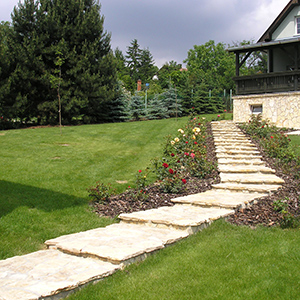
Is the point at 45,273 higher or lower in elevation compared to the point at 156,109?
lower

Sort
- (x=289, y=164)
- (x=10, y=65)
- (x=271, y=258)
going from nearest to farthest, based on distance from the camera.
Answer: (x=271, y=258)
(x=289, y=164)
(x=10, y=65)

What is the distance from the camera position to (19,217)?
14.6 feet

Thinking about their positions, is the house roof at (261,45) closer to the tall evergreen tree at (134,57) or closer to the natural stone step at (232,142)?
→ the natural stone step at (232,142)

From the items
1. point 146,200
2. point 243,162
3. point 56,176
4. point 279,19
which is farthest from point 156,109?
point 146,200

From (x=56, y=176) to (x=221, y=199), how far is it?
3.19 m

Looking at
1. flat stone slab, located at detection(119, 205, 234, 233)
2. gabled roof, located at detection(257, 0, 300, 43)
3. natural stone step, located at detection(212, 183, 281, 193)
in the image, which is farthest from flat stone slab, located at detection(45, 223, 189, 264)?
gabled roof, located at detection(257, 0, 300, 43)

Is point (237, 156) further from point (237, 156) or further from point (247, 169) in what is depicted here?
point (247, 169)

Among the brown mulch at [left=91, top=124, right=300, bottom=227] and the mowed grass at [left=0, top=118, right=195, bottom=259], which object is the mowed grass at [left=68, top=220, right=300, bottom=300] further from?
the mowed grass at [left=0, top=118, right=195, bottom=259]

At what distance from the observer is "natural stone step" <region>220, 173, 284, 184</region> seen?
599cm

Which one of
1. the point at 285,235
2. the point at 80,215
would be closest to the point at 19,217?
the point at 80,215

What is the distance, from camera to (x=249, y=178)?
6332 millimetres

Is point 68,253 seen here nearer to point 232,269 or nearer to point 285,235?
point 232,269

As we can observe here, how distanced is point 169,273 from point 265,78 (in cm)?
1381

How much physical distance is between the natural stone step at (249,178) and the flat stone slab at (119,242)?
268cm
